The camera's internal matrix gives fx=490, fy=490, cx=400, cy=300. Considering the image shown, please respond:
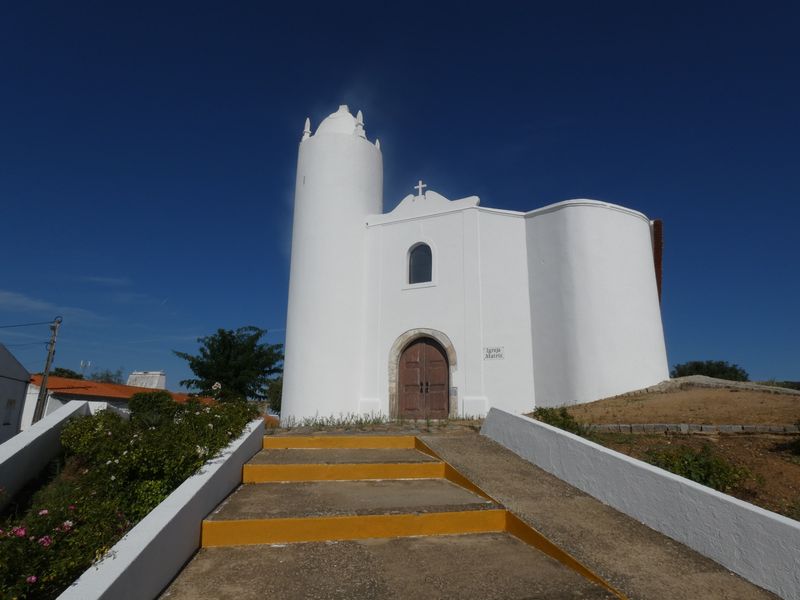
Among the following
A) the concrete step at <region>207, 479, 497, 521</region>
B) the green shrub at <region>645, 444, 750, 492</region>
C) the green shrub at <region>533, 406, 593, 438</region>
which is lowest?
the concrete step at <region>207, 479, 497, 521</region>

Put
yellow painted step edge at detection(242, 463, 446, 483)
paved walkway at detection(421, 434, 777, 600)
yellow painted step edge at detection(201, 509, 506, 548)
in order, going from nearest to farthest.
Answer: paved walkway at detection(421, 434, 777, 600), yellow painted step edge at detection(201, 509, 506, 548), yellow painted step edge at detection(242, 463, 446, 483)

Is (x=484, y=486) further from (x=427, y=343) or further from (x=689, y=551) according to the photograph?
(x=427, y=343)

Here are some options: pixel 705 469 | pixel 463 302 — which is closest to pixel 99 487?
pixel 705 469

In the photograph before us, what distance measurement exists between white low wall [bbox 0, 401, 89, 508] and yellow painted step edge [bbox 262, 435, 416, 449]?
2.44 meters

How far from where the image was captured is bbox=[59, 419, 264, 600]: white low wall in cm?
250

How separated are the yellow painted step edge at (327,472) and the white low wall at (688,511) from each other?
1.64 m

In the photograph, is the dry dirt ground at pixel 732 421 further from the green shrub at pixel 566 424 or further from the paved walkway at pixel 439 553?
the paved walkway at pixel 439 553

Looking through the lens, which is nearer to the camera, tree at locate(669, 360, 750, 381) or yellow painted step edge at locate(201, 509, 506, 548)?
yellow painted step edge at locate(201, 509, 506, 548)

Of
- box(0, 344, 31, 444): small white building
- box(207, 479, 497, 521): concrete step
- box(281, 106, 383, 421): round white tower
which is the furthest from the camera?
box(0, 344, 31, 444): small white building

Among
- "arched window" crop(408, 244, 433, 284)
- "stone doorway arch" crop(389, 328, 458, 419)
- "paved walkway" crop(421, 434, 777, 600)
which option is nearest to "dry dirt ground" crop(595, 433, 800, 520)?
"paved walkway" crop(421, 434, 777, 600)

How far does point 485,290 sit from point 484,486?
351 inches

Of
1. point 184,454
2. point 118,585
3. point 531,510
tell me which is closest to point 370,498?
point 531,510

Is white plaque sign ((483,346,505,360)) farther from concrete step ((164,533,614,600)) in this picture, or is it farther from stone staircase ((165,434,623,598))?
concrete step ((164,533,614,600))

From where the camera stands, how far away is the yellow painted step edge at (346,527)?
377cm
